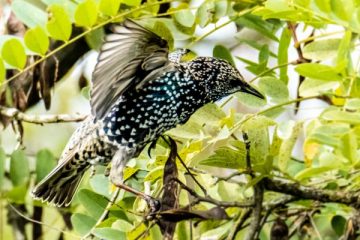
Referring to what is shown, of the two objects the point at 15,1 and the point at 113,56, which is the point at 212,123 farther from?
the point at 15,1

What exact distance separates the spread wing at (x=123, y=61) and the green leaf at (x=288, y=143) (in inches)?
11.6

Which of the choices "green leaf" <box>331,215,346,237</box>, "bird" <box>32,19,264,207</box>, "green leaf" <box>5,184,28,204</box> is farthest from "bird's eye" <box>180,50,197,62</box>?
"green leaf" <box>5,184,28,204</box>

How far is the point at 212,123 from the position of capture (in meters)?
2.11

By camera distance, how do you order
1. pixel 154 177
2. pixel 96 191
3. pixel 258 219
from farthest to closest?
1. pixel 96 191
2. pixel 154 177
3. pixel 258 219

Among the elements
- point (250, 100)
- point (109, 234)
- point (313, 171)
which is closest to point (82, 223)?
point (109, 234)

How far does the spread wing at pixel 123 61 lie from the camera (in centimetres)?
198

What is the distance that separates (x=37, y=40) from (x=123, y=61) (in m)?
0.28

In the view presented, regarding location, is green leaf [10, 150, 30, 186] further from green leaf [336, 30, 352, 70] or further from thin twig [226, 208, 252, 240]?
green leaf [336, 30, 352, 70]

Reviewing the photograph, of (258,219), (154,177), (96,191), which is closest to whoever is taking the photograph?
(258,219)

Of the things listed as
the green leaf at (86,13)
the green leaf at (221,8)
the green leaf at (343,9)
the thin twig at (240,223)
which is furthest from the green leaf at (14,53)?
the green leaf at (343,9)

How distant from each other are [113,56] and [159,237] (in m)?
0.34

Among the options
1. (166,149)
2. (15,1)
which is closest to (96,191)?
(166,149)

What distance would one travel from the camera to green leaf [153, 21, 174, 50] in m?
2.26

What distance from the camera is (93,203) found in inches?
92.6
